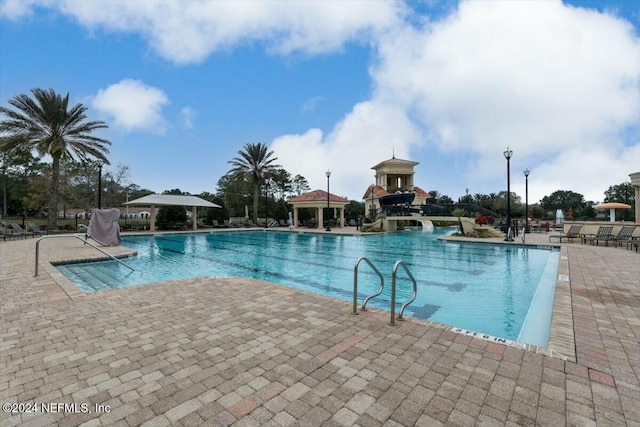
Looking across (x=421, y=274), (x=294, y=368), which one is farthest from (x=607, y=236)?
(x=294, y=368)

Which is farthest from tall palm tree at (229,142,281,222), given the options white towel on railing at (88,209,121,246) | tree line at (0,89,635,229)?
white towel on railing at (88,209,121,246)

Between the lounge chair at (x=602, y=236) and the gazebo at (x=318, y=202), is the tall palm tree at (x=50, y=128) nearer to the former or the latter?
the gazebo at (x=318, y=202)

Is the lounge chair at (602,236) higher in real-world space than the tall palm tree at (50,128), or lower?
lower

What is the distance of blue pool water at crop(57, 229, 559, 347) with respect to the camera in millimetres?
6055

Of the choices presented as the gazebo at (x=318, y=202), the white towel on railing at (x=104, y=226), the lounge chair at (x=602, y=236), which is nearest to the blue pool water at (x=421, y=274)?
the white towel on railing at (x=104, y=226)

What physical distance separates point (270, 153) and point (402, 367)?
3050cm

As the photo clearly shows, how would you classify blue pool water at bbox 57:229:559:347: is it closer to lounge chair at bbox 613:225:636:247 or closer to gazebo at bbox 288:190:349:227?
lounge chair at bbox 613:225:636:247

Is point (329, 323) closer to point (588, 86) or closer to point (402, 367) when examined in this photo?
point (402, 367)

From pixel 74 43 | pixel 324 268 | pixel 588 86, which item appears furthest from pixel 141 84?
pixel 588 86

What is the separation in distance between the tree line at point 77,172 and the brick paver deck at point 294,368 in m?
19.5

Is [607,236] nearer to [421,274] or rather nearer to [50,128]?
[421,274]

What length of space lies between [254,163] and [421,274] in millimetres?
24950

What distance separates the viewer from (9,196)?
44.7 m

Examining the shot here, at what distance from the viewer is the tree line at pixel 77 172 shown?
63.7ft
